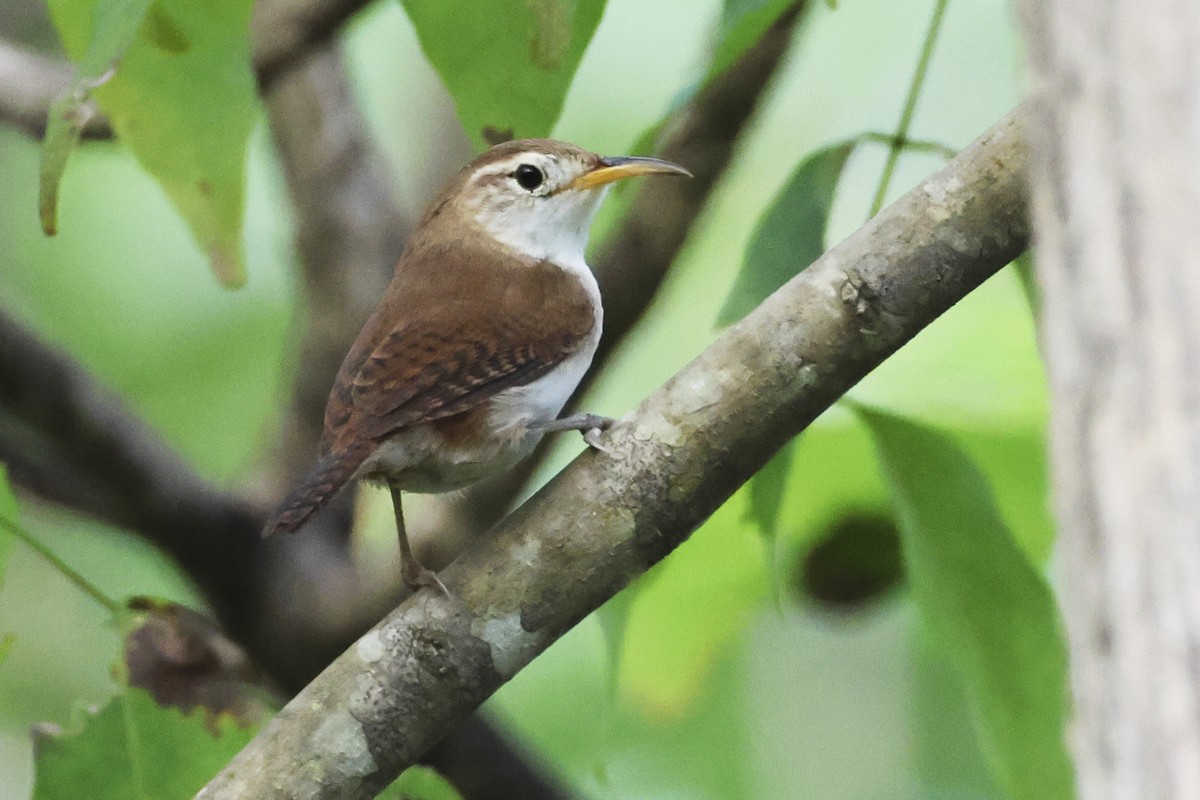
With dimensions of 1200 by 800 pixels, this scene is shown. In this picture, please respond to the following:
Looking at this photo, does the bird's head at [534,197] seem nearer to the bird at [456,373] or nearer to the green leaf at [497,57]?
the bird at [456,373]

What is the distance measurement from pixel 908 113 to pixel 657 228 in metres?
0.96

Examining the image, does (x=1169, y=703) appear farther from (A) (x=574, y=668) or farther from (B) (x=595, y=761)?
(A) (x=574, y=668)

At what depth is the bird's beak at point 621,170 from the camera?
8.93ft

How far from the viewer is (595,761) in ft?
7.63

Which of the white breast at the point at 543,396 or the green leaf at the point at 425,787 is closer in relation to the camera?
the green leaf at the point at 425,787

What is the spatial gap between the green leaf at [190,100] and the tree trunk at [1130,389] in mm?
1370

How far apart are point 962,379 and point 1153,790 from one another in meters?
2.21

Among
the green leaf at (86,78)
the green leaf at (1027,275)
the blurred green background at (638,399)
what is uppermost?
the green leaf at (1027,275)

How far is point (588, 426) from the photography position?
2.14 metres

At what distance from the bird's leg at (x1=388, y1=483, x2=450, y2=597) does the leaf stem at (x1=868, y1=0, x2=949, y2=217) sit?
0.84 metres

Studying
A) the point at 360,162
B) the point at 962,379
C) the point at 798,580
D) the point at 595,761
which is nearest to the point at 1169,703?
the point at 595,761

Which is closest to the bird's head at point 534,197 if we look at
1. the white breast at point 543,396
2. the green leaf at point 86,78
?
the white breast at point 543,396

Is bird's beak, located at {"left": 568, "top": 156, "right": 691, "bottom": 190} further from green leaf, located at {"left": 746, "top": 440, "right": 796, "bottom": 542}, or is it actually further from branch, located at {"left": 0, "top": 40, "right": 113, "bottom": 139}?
branch, located at {"left": 0, "top": 40, "right": 113, "bottom": 139}

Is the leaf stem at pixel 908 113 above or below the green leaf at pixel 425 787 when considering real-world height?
above
